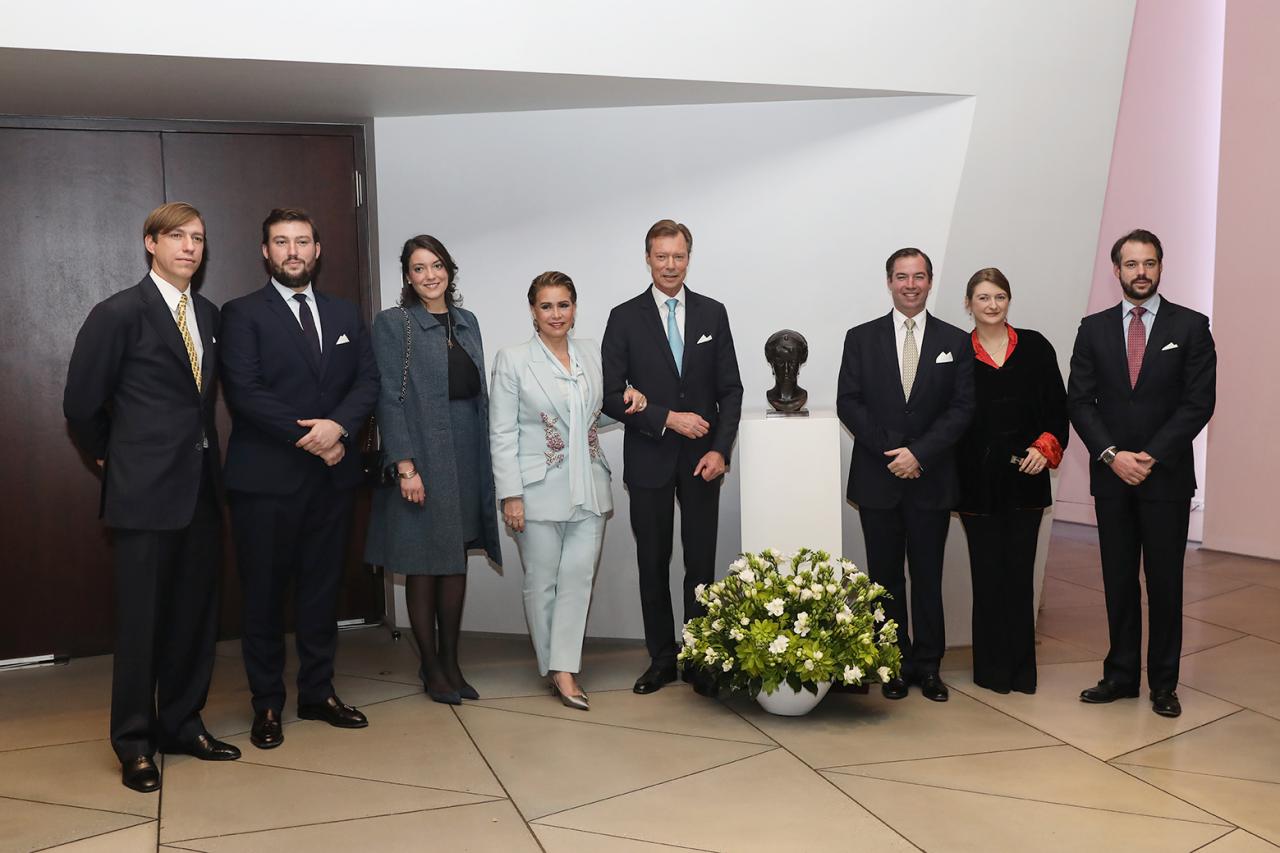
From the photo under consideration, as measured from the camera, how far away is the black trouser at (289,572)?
3.80 m

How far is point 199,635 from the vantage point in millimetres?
3691

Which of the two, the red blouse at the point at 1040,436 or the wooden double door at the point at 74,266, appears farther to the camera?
the wooden double door at the point at 74,266

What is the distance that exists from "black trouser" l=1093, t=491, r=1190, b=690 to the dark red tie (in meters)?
0.43

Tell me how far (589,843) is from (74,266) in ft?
11.4

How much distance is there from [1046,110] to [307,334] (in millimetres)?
3060

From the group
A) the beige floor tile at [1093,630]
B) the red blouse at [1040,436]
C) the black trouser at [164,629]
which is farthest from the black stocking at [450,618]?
the beige floor tile at [1093,630]

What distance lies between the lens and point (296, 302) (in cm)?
383

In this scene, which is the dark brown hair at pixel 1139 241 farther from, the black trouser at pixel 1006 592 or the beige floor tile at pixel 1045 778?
the beige floor tile at pixel 1045 778

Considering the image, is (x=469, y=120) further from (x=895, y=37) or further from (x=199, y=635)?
(x=199, y=635)

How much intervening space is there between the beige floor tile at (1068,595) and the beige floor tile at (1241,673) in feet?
2.73

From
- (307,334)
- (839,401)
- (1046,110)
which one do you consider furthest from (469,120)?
(1046,110)

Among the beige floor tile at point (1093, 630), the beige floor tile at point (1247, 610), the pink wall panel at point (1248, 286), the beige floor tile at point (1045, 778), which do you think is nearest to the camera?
the beige floor tile at point (1045, 778)

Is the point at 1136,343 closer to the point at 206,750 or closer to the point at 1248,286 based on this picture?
the point at 206,750

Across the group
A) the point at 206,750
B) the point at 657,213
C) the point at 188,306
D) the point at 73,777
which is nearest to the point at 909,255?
the point at 657,213
